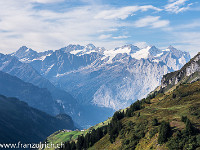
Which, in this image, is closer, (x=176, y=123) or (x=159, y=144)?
(x=159, y=144)

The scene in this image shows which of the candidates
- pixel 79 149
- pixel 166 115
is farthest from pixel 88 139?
pixel 166 115

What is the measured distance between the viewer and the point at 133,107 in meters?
160

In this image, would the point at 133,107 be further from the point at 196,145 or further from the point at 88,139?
the point at 196,145

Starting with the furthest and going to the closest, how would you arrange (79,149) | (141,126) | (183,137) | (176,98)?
(176,98)
(79,149)
(141,126)
(183,137)

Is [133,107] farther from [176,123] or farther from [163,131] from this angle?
[163,131]

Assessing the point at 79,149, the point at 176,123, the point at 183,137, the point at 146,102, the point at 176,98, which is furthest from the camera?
the point at 146,102

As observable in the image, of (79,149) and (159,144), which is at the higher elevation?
(159,144)

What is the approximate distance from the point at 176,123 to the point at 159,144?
16499 mm

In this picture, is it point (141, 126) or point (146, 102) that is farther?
point (146, 102)

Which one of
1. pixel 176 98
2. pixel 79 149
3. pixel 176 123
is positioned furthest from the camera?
pixel 176 98

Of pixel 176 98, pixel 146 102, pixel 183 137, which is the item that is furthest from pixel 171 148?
pixel 146 102

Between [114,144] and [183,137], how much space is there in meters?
42.0

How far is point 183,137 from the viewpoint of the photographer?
7694 centimetres

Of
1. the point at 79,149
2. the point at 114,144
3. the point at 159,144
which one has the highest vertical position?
the point at 159,144
